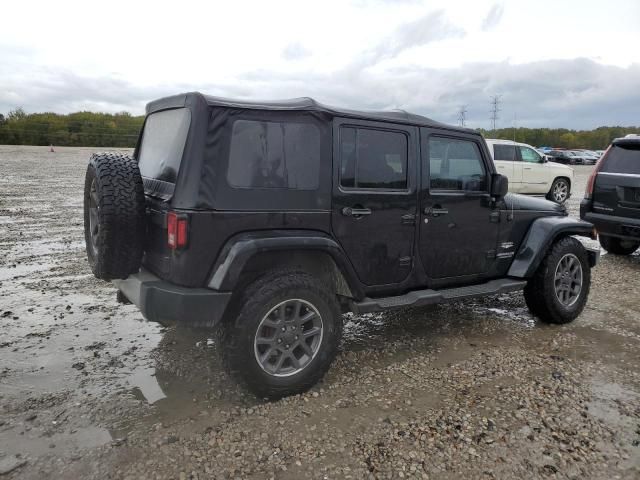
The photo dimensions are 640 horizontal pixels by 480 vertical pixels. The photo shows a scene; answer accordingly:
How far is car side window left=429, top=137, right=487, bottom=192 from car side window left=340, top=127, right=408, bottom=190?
33 centimetres

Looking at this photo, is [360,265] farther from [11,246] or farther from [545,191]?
[545,191]

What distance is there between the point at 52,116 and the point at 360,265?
166 feet

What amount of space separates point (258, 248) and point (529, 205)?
3.02 meters

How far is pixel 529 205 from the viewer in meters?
4.88

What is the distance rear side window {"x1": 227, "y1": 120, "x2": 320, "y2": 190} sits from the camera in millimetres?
3246

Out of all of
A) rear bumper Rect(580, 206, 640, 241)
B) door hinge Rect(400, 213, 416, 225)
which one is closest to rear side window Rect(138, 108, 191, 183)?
door hinge Rect(400, 213, 416, 225)

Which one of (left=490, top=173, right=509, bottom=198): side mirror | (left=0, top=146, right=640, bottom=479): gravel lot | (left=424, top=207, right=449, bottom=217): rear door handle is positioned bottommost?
(left=0, top=146, right=640, bottom=479): gravel lot

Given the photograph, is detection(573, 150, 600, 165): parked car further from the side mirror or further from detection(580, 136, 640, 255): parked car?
the side mirror

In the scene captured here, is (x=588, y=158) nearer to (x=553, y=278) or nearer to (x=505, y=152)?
(x=505, y=152)

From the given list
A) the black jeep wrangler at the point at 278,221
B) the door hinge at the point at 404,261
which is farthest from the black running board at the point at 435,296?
the door hinge at the point at 404,261

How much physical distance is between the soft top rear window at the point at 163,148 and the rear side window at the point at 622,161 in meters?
6.68

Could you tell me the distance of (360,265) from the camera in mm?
3770

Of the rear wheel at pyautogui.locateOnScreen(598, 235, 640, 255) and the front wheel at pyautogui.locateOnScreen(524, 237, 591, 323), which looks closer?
the front wheel at pyautogui.locateOnScreen(524, 237, 591, 323)

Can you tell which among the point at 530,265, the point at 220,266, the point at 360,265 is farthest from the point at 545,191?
the point at 220,266
